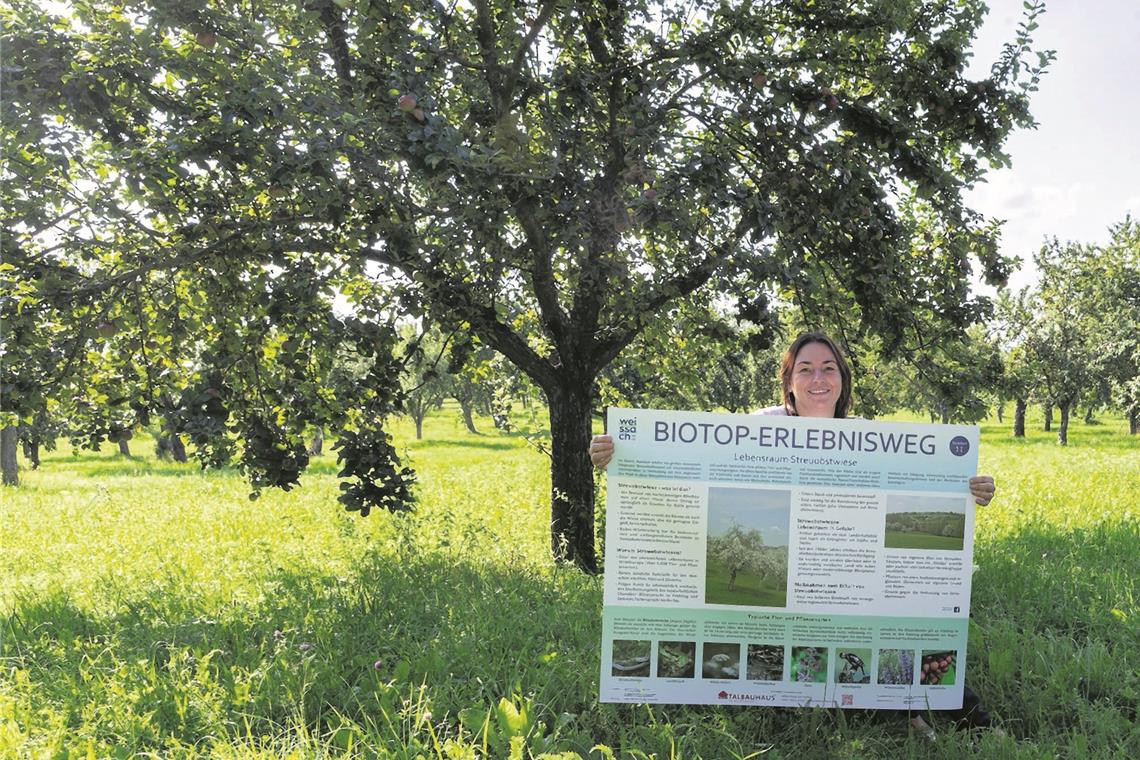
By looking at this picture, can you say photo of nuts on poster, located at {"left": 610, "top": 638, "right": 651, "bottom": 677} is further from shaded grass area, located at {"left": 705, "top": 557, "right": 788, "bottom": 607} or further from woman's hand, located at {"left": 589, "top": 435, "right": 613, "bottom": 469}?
woman's hand, located at {"left": 589, "top": 435, "right": 613, "bottom": 469}

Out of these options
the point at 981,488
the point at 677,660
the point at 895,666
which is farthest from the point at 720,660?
the point at 981,488

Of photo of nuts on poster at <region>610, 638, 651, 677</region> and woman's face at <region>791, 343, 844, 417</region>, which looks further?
→ woman's face at <region>791, 343, 844, 417</region>

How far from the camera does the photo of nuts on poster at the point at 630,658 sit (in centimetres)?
320

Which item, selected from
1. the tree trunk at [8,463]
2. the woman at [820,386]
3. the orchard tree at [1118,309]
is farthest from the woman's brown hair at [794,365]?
the orchard tree at [1118,309]

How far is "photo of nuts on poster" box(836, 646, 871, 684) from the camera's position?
3.29 meters

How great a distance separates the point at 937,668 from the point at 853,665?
40 cm

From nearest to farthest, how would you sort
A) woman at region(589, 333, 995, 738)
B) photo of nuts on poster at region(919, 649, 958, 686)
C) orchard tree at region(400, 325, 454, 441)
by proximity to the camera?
photo of nuts on poster at region(919, 649, 958, 686) → woman at region(589, 333, 995, 738) → orchard tree at region(400, 325, 454, 441)

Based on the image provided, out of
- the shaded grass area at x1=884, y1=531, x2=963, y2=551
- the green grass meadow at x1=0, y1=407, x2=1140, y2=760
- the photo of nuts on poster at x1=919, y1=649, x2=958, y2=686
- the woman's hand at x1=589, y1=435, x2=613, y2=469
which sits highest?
the woman's hand at x1=589, y1=435, x2=613, y2=469

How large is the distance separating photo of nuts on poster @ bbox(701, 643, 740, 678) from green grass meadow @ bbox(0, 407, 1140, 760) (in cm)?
33

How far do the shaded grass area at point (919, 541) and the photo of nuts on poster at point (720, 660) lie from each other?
830 millimetres

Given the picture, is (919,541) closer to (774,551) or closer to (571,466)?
(774,551)

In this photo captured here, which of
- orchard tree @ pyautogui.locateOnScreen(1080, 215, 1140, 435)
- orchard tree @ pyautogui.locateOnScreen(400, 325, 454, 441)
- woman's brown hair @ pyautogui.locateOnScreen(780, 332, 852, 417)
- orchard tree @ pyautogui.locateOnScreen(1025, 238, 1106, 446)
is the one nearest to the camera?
woman's brown hair @ pyautogui.locateOnScreen(780, 332, 852, 417)

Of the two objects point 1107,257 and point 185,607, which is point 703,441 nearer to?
point 185,607

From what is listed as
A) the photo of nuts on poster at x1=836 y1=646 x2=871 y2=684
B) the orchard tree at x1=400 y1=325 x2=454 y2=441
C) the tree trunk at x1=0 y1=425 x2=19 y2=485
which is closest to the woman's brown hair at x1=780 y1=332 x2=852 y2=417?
the photo of nuts on poster at x1=836 y1=646 x2=871 y2=684
